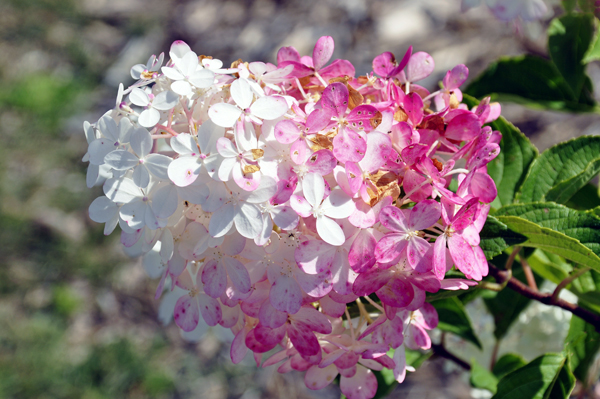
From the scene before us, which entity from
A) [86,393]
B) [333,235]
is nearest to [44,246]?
[86,393]

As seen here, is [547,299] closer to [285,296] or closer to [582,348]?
[582,348]

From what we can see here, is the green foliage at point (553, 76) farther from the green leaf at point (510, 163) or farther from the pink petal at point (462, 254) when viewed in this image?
the pink petal at point (462, 254)

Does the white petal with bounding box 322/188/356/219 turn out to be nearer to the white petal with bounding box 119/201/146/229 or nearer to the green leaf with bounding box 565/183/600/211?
the white petal with bounding box 119/201/146/229

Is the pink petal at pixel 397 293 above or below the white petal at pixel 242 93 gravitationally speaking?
below

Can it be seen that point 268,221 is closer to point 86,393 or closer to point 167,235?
point 167,235

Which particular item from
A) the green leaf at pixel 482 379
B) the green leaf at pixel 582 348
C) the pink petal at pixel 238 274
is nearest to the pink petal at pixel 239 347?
the pink petal at pixel 238 274
